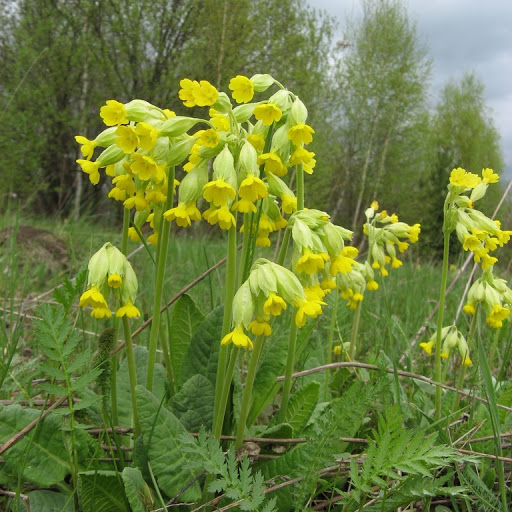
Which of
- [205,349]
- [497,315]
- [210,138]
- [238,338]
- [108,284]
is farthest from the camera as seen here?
[497,315]

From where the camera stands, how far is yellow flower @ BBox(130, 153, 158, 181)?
4.29ft

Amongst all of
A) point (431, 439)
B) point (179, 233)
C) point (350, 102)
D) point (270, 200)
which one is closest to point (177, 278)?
point (270, 200)

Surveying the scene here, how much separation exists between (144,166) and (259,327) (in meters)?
0.48

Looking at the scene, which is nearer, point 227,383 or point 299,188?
point 227,383

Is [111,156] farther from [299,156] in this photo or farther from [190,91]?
[299,156]

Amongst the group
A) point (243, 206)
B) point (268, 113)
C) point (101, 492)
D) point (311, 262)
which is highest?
point (268, 113)

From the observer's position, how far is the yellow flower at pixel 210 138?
4.13ft

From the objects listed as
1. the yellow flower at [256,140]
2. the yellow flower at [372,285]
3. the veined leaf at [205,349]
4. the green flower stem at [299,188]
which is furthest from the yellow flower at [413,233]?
the yellow flower at [256,140]

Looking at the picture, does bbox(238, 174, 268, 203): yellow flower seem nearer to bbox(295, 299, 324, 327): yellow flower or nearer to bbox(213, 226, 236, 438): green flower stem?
bbox(213, 226, 236, 438): green flower stem

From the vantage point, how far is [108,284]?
1.37 m

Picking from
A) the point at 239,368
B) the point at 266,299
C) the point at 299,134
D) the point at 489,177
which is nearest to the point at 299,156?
the point at 299,134

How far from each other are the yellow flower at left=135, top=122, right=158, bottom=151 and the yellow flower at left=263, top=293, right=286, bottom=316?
0.46 m

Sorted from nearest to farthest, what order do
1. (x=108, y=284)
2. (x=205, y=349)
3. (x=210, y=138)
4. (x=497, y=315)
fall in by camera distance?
(x=210, y=138) → (x=108, y=284) → (x=205, y=349) → (x=497, y=315)

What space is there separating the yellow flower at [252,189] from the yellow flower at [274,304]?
0.24 metres
